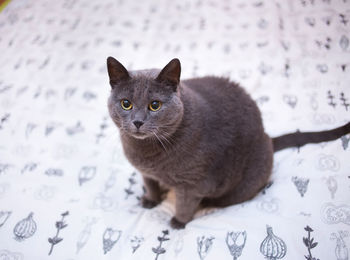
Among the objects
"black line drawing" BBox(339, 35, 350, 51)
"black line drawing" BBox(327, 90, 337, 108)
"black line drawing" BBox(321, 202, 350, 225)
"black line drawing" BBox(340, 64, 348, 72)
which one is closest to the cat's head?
"black line drawing" BBox(321, 202, 350, 225)

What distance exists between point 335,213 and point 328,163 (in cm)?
24

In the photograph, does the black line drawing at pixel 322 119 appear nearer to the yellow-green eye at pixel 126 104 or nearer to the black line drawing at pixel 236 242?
the black line drawing at pixel 236 242

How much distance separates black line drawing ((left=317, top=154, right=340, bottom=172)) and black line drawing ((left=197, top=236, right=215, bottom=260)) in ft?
1.79

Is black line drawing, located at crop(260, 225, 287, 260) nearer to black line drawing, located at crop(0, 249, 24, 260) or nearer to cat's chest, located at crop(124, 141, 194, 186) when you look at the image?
cat's chest, located at crop(124, 141, 194, 186)

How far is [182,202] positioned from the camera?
41.9 inches

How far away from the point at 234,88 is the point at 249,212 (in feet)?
1.56

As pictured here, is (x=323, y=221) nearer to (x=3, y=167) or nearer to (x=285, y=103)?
(x=285, y=103)

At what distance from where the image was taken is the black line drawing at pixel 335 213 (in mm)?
1000

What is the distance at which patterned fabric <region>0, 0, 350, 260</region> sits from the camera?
1006 millimetres

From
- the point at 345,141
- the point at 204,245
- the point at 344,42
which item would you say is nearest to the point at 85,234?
the point at 204,245

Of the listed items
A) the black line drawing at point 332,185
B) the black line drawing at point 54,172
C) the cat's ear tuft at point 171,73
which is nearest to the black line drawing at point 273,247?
the black line drawing at point 332,185

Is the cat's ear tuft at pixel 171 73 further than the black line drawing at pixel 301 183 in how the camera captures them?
No

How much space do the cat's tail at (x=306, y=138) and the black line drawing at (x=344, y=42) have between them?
23.9 inches

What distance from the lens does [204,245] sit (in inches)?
39.0
